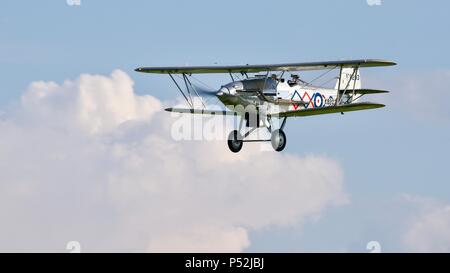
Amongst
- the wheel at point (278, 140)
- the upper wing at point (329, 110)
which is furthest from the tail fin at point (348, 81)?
the wheel at point (278, 140)

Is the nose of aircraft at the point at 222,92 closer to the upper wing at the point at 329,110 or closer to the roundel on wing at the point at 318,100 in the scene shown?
the upper wing at the point at 329,110

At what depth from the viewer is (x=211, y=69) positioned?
40094 mm

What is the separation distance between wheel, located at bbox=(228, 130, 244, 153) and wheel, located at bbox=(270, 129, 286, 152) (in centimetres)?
127

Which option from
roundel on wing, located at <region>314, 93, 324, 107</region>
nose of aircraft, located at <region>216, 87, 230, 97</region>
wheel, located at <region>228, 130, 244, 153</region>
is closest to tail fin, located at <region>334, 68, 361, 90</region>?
roundel on wing, located at <region>314, 93, 324, 107</region>

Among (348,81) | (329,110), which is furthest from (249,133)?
(348,81)

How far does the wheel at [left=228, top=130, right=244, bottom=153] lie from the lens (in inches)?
1566

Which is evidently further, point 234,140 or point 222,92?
point 234,140

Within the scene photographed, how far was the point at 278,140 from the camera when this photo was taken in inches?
1545

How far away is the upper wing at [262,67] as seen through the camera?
38281 mm

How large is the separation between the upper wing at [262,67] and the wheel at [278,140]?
7.41ft

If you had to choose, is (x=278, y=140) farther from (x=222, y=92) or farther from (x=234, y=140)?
(x=222, y=92)

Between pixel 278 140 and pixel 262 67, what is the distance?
2.63m
